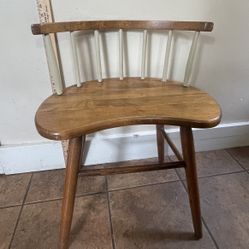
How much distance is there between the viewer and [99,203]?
0.95 metres

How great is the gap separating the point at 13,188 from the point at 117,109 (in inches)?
26.2

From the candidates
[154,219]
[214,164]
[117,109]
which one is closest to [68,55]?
[117,109]

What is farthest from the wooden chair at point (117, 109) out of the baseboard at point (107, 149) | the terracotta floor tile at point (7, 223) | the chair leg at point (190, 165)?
the baseboard at point (107, 149)

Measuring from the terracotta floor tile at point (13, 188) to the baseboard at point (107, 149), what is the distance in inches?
1.2

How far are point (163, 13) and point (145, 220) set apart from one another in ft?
2.51

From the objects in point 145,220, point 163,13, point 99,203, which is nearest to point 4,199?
point 99,203

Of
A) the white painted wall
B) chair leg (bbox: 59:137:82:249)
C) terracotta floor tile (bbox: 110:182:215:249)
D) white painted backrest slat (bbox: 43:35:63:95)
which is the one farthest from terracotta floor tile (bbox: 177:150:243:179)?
white painted backrest slat (bbox: 43:35:63:95)

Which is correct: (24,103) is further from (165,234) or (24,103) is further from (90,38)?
(165,234)

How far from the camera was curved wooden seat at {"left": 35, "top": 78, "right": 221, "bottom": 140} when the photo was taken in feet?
1.92

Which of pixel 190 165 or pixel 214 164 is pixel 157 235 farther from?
pixel 214 164

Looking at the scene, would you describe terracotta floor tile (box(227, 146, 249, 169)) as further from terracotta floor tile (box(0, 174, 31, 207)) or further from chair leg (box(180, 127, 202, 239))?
terracotta floor tile (box(0, 174, 31, 207))

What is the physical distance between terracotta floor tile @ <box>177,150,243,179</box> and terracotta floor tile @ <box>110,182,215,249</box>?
154 millimetres

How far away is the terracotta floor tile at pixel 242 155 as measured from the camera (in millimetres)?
1156

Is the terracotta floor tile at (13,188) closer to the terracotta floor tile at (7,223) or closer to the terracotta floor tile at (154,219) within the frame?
the terracotta floor tile at (7,223)
